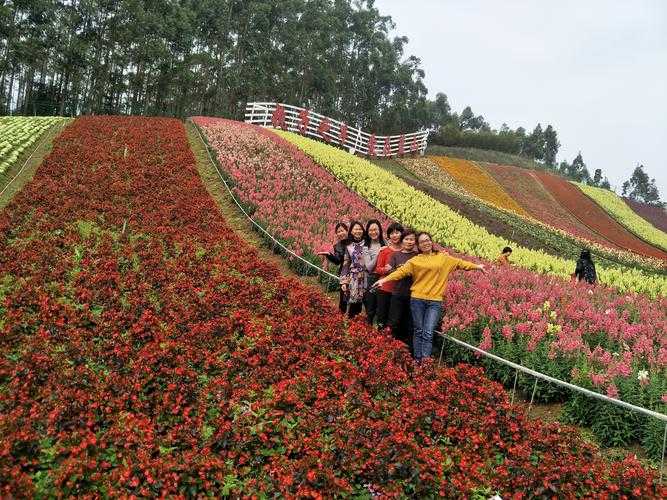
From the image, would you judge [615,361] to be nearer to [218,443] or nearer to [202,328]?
[218,443]

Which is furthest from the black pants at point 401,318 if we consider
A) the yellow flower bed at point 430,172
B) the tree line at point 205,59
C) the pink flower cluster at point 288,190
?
the tree line at point 205,59

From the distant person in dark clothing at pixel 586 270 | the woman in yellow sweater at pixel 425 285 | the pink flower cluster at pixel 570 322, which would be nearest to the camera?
the pink flower cluster at pixel 570 322

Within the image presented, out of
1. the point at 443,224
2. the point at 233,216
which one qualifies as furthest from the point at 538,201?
the point at 233,216

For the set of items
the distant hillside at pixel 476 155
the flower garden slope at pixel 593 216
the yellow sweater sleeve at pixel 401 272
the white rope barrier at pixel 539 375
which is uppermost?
the distant hillside at pixel 476 155

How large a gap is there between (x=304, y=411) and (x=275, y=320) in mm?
2822

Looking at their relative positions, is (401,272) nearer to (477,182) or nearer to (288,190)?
(288,190)

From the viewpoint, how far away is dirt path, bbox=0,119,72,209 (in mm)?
15820

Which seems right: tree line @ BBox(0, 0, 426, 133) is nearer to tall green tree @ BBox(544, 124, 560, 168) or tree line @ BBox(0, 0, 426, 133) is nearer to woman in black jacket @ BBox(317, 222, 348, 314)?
woman in black jacket @ BBox(317, 222, 348, 314)

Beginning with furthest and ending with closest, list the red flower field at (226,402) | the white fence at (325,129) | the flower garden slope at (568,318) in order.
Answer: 1. the white fence at (325,129)
2. the flower garden slope at (568,318)
3. the red flower field at (226,402)

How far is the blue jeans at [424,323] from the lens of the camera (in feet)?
24.7

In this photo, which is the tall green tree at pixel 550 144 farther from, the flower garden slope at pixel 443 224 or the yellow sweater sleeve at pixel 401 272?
the yellow sweater sleeve at pixel 401 272

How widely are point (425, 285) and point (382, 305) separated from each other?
3.34 feet

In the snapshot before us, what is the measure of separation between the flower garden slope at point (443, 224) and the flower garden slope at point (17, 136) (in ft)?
40.1

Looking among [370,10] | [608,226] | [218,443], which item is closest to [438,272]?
[218,443]
